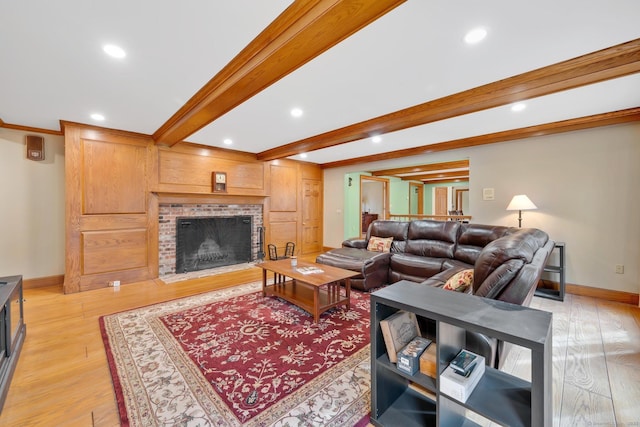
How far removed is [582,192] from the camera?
365 centimetres

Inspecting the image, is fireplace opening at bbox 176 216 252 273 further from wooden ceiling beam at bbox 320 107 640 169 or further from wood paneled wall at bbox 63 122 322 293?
wooden ceiling beam at bbox 320 107 640 169

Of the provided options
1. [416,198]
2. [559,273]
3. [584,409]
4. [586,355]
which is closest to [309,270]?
[584,409]

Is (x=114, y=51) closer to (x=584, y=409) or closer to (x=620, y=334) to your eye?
(x=584, y=409)

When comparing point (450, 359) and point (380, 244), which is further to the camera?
point (380, 244)

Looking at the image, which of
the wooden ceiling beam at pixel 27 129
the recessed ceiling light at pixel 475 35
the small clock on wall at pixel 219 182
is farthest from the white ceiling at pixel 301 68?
the small clock on wall at pixel 219 182

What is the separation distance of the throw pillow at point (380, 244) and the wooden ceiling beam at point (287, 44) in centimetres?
303

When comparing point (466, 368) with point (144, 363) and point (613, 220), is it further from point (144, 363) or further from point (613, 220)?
point (613, 220)

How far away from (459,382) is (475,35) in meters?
2.05

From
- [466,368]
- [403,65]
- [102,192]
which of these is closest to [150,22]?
[403,65]

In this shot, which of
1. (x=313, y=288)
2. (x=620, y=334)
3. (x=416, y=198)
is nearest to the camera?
(x=620, y=334)

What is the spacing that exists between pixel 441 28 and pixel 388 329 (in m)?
1.85

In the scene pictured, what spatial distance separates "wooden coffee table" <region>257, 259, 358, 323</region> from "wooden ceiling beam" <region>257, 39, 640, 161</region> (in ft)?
6.41

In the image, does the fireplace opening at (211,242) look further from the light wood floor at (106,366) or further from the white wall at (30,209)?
the white wall at (30,209)

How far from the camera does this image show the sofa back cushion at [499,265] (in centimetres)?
168
